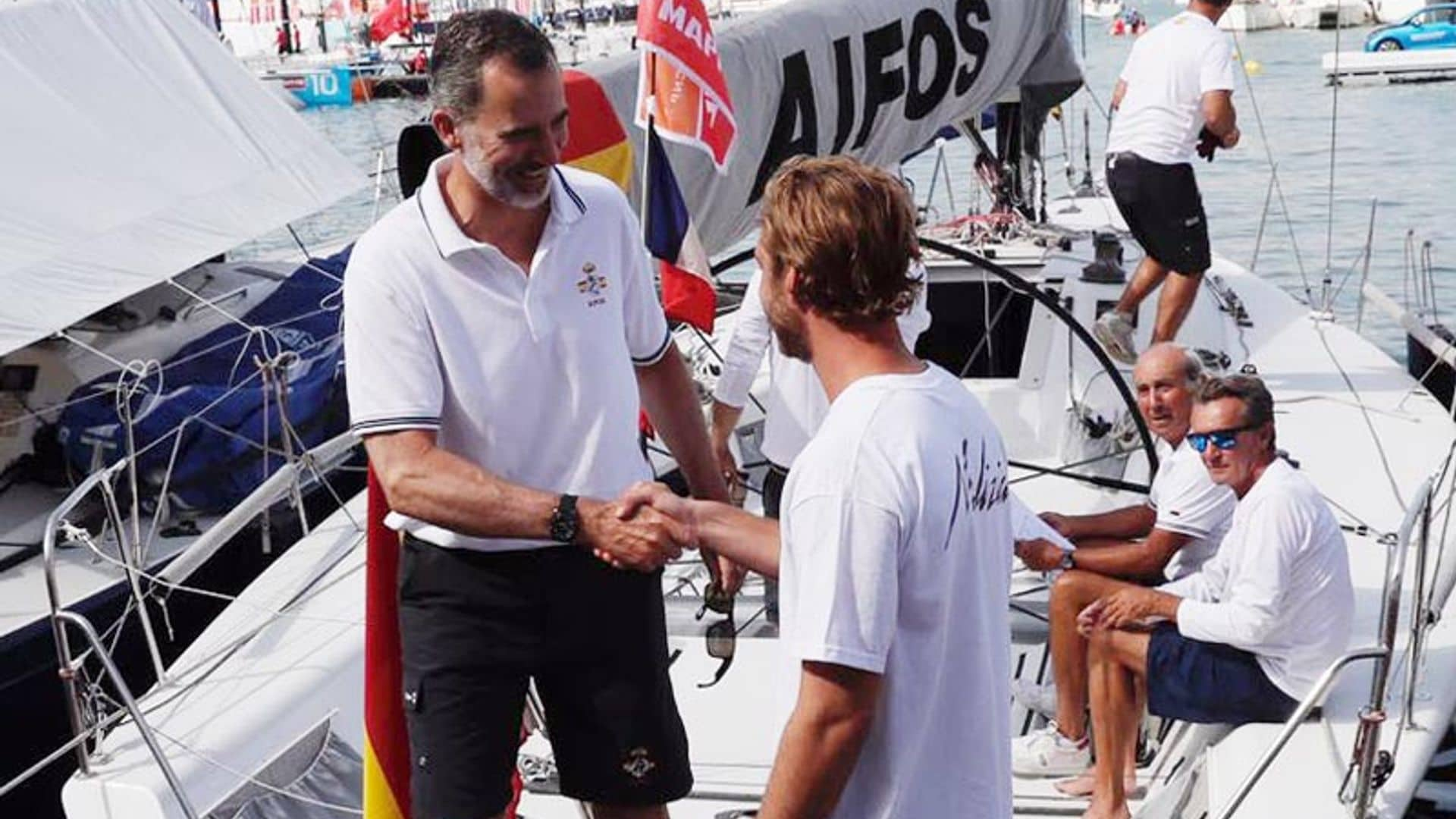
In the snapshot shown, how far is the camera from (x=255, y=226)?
6.58 m

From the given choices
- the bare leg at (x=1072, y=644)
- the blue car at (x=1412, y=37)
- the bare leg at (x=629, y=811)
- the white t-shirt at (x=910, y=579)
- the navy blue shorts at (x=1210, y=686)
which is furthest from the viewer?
the blue car at (x=1412, y=37)

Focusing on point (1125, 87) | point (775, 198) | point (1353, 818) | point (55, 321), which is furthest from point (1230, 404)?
point (55, 321)

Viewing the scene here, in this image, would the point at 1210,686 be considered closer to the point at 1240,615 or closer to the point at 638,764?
the point at 1240,615

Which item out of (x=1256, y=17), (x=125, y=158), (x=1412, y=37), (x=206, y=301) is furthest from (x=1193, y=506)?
(x=1256, y=17)

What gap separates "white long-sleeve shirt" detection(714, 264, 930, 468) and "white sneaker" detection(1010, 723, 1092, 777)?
0.80 metres

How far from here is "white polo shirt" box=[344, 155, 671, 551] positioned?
93.7 inches

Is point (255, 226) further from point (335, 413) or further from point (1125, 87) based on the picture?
point (1125, 87)

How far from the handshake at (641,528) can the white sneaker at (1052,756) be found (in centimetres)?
180

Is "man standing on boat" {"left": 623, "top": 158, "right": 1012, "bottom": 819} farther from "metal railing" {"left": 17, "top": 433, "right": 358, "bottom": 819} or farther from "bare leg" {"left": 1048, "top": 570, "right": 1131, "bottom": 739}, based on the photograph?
"bare leg" {"left": 1048, "top": 570, "right": 1131, "bottom": 739}

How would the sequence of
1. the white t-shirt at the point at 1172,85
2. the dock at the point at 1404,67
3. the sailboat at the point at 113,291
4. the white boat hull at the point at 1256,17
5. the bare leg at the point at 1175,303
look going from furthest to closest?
the white boat hull at the point at 1256,17
the dock at the point at 1404,67
the bare leg at the point at 1175,303
the white t-shirt at the point at 1172,85
the sailboat at the point at 113,291

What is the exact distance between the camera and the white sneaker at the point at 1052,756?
3875 millimetres

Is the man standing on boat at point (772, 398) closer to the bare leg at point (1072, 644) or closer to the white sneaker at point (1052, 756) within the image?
the bare leg at point (1072, 644)

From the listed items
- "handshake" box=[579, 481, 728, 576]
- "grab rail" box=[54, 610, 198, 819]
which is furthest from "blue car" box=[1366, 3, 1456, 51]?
"handshake" box=[579, 481, 728, 576]

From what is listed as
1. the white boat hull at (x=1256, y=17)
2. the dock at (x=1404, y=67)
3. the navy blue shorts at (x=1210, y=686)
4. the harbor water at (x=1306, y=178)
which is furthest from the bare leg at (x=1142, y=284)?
the white boat hull at (x=1256, y=17)
